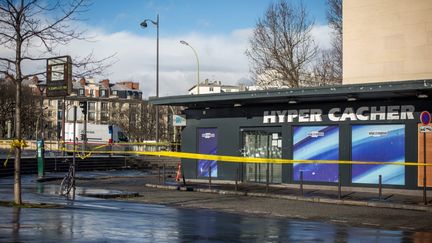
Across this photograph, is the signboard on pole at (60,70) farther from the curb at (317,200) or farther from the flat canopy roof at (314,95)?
the flat canopy roof at (314,95)

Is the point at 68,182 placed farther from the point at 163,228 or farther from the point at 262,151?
the point at 163,228

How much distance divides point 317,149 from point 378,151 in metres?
2.69

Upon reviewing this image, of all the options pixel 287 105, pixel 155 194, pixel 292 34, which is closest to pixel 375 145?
pixel 287 105

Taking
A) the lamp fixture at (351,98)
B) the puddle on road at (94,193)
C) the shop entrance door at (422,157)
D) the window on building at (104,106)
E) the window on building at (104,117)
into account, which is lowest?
the puddle on road at (94,193)

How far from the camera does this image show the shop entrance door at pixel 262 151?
2564cm

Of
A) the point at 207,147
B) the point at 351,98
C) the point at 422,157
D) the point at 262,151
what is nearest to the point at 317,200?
the point at 422,157

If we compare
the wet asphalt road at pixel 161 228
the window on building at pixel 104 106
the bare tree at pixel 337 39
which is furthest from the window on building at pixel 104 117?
the wet asphalt road at pixel 161 228

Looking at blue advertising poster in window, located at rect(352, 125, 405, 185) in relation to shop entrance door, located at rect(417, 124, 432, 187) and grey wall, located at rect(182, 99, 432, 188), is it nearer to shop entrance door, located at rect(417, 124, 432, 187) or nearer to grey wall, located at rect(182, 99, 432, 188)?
grey wall, located at rect(182, 99, 432, 188)

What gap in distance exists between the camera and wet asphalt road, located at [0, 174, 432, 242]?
1063 centimetres

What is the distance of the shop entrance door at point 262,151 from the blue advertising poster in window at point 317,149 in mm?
986

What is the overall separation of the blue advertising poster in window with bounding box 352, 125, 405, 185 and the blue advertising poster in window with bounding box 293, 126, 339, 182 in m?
0.87

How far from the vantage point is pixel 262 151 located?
86.0ft

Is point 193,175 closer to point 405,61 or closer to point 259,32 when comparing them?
point 405,61

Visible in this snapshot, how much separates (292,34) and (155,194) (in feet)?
81.8
